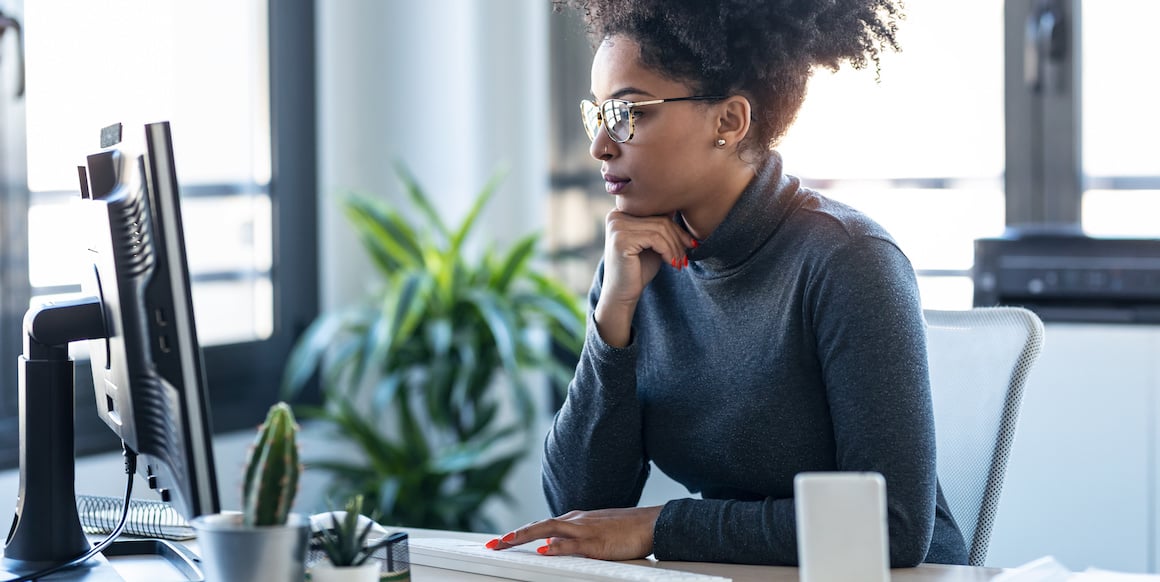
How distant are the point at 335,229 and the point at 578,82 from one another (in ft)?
2.61

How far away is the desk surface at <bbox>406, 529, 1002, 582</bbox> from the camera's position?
1.24 m

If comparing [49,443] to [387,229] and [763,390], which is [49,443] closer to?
[763,390]

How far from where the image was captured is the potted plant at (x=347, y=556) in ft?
3.37

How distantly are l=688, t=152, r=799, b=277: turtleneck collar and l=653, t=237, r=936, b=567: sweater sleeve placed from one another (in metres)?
0.14

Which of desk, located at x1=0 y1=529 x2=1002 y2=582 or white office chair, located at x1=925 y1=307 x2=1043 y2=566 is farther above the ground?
white office chair, located at x1=925 y1=307 x2=1043 y2=566

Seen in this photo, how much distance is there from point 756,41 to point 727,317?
1.15 feet

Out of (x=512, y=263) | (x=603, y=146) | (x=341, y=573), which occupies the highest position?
(x=603, y=146)

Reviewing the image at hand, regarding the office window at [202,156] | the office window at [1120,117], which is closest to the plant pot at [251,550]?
the office window at [202,156]

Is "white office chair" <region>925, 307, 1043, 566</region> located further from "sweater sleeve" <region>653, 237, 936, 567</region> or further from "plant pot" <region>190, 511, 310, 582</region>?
"plant pot" <region>190, 511, 310, 582</region>

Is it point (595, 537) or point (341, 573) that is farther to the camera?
point (595, 537)

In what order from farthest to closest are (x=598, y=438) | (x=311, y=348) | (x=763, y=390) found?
1. (x=311, y=348)
2. (x=598, y=438)
3. (x=763, y=390)

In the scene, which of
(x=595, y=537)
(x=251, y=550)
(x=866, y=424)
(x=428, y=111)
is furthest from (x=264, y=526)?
(x=428, y=111)

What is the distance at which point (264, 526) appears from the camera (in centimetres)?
99

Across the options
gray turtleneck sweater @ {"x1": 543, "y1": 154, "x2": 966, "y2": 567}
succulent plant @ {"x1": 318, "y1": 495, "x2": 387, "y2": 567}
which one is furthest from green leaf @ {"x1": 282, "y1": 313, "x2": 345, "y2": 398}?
succulent plant @ {"x1": 318, "y1": 495, "x2": 387, "y2": 567}
